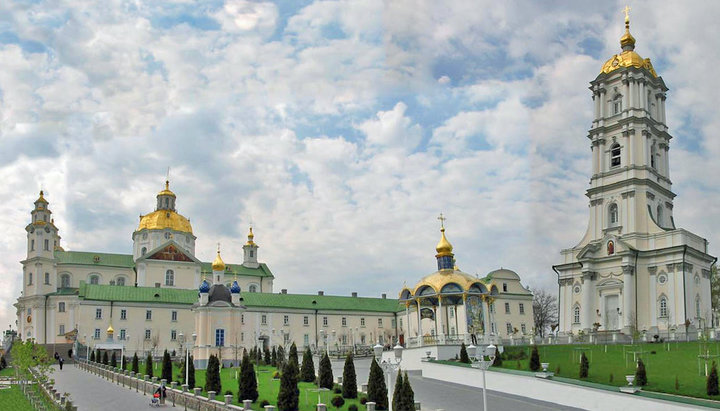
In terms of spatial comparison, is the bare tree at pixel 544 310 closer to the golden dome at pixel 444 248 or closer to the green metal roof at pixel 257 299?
the green metal roof at pixel 257 299

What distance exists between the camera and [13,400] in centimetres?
3734

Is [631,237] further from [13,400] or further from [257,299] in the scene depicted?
[13,400]

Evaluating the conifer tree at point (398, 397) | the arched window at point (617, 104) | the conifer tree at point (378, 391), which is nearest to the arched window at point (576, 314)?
the arched window at point (617, 104)

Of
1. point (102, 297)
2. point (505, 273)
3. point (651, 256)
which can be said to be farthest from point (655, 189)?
point (102, 297)

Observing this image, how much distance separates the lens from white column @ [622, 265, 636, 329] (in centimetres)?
5472

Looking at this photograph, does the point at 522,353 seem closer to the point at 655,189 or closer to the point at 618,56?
the point at 655,189

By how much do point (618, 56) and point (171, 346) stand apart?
154 feet

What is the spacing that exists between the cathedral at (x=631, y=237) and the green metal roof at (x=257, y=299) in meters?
26.3

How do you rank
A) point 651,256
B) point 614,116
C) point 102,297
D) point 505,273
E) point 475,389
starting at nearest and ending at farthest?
point 475,389
point 651,256
point 614,116
point 102,297
point 505,273

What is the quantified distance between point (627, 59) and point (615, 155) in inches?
307

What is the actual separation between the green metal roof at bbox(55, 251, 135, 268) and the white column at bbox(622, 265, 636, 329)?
55421 millimetres

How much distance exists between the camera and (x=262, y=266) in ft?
321

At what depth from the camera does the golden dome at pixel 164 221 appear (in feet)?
289

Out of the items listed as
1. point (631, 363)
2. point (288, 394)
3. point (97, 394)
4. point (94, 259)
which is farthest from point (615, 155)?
point (94, 259)
